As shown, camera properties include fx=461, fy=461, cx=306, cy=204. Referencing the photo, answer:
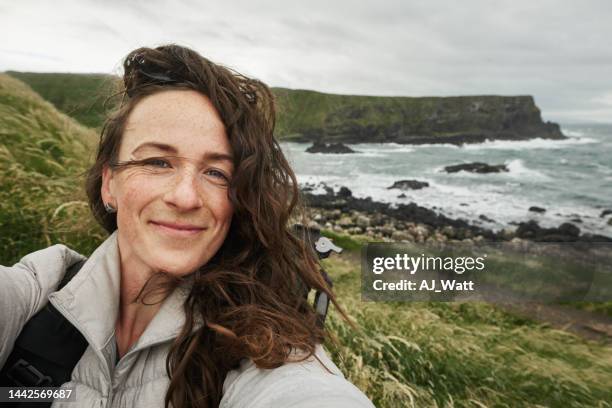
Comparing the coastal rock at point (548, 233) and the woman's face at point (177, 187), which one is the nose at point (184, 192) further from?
the coastal rock at point (548, 233)

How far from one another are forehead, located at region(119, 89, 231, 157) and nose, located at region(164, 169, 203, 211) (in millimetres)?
110

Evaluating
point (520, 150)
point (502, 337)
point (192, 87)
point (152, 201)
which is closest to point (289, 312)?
point (152, 201)

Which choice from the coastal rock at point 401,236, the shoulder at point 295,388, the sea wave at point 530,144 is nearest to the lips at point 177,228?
the shoulder at point 295,388

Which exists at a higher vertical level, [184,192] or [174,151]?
[174,151]

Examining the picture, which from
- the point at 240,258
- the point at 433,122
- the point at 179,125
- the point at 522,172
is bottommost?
the point at 522,172

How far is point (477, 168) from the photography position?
181 ft

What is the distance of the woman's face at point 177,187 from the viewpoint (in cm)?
218

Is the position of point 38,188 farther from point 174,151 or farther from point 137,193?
point 174,151

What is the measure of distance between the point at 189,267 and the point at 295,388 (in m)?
0.86

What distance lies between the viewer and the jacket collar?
202 centimetres

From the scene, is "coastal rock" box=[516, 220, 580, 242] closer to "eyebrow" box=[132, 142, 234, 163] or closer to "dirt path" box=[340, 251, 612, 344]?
"dirt path" box=[340, 251, 612, 344]

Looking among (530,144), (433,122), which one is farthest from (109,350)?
(433,122)

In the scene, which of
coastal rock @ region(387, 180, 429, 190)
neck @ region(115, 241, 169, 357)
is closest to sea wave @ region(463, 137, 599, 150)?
coastal rock @ region(387, 180, 429, 190)

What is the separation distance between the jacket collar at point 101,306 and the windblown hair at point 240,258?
0.07m
